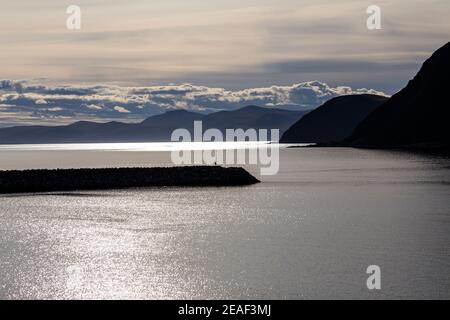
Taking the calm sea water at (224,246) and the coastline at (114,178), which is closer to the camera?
the calm sea water at (224,246)

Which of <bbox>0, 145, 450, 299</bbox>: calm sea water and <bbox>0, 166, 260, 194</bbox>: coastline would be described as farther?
<bbox>0, 166, 260, 194</bbox>: coastline

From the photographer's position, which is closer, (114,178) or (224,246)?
(224,246)

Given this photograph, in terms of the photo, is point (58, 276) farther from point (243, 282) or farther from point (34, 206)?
point (34, 206)

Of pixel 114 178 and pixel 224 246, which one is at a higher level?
pixel 224 246

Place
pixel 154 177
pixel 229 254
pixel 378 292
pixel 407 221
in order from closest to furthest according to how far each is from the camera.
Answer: pixel 378 292 < pixel 229 254 < pixel 407 221 < pixel 154 177

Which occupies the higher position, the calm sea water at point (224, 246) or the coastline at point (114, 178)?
the calm sea water at point (224, 246)

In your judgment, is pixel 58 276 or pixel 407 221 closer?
pixel 58 276

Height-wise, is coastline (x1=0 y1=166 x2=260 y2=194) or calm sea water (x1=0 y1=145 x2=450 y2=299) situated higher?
calm sea water (x1=0 y1=145 x2=450 y2=299)

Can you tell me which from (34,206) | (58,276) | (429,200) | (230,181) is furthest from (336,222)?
(230,181)
